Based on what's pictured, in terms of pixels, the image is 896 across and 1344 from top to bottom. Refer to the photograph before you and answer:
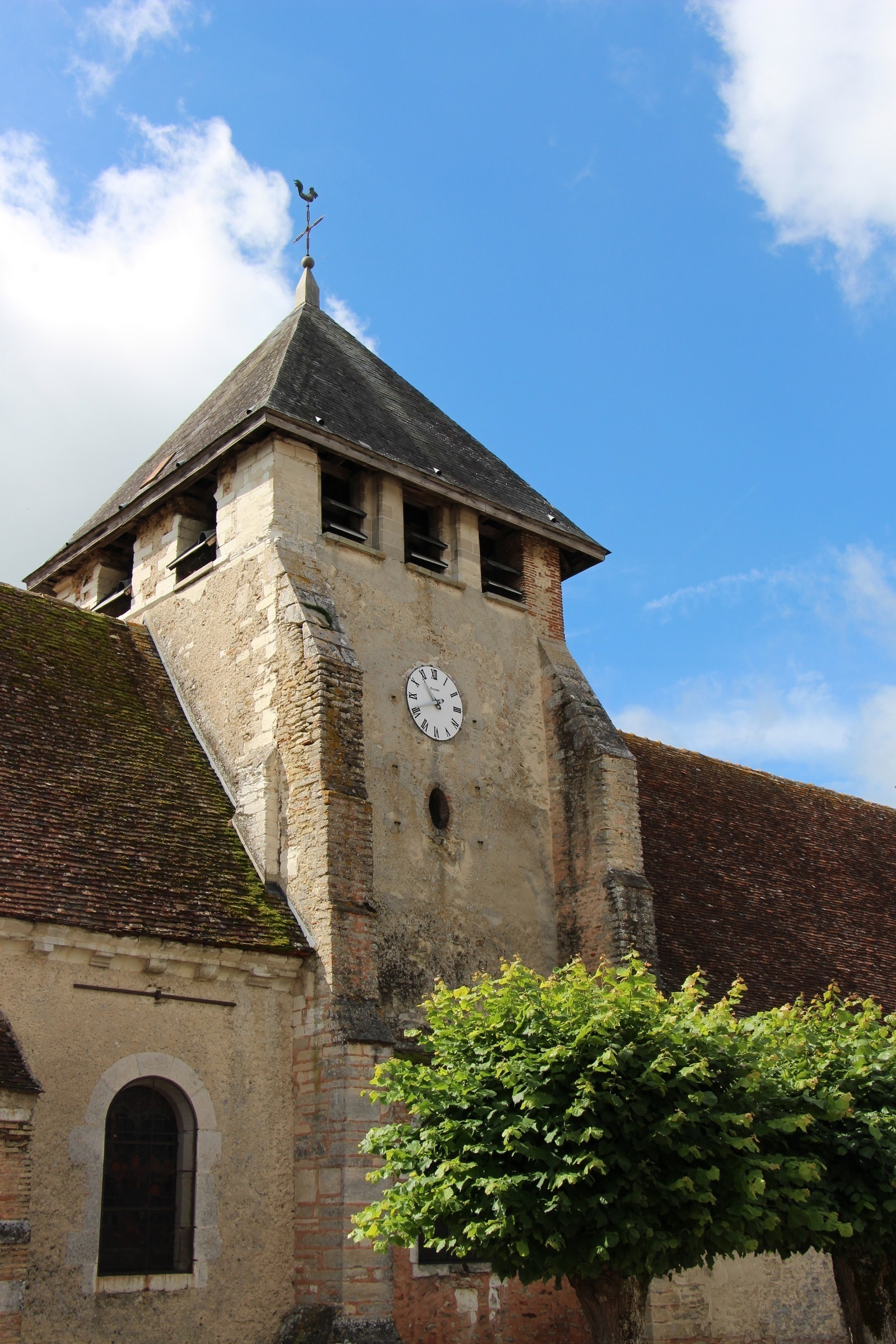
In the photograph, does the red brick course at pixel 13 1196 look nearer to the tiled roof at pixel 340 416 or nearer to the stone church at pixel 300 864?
the stone church at pixel 300 864

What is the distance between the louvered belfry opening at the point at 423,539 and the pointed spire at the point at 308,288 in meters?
4.69

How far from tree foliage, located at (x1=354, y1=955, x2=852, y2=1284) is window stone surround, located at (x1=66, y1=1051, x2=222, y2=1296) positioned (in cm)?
191

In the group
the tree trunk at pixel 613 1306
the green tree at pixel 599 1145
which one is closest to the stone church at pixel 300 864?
the green tree at pixel 599 1145

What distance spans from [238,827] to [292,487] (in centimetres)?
420

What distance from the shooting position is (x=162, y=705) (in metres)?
15.6

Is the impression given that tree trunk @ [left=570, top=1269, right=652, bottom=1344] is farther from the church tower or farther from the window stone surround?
the window stone surround

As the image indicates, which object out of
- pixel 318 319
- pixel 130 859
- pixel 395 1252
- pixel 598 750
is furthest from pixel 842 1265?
pixel 318 319

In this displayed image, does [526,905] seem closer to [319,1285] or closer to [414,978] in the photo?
[414,978]

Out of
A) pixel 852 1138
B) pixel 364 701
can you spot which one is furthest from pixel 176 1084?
pixel 852 1138

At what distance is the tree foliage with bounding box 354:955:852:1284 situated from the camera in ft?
31.2

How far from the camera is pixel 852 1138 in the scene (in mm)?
11156

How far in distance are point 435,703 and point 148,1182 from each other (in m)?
6.47

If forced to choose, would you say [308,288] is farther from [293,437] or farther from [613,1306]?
[613,1306]

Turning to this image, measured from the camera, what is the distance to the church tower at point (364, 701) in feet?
42.2
